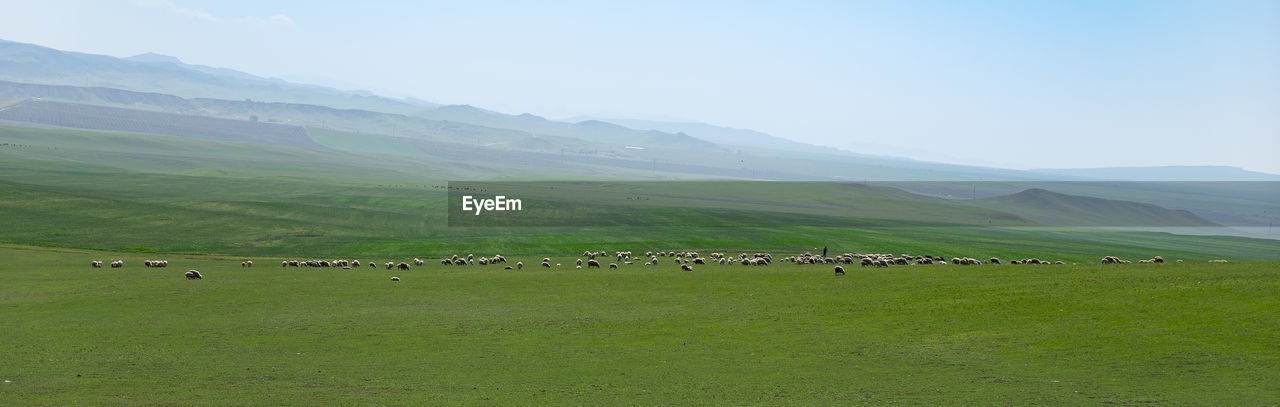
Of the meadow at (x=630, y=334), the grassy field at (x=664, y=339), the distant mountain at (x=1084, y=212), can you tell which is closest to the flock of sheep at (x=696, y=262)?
the meadow at (x=630, y=334)

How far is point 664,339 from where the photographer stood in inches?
1043

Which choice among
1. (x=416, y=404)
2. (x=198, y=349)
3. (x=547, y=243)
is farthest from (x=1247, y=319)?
(x=547, y=243)

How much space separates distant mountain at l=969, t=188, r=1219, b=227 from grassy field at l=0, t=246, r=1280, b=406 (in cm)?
13285

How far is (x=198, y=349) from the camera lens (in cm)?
2461

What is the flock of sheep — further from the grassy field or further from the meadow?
the grassy field

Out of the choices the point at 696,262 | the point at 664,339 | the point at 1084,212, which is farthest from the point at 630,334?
the point at 1084,212

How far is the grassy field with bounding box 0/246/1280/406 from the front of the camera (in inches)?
762

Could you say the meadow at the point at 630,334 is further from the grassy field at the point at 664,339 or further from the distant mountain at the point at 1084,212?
the distant mountain at the point at 1084,212

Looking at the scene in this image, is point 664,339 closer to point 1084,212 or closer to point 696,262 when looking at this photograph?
point 696,262

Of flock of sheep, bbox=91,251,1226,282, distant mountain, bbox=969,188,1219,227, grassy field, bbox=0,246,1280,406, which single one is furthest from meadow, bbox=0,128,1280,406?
distant mountain, bbox=969,188,1219,227

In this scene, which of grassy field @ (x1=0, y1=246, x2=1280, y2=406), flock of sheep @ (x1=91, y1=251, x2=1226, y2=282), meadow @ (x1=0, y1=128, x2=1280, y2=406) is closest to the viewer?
grassy field @ (x1=0, y1=246, x2=1280, y2=406)

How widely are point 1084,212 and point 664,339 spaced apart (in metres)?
172

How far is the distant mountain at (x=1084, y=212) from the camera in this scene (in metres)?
164

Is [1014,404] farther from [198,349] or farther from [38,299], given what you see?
[38,299]
